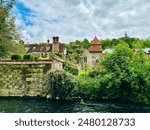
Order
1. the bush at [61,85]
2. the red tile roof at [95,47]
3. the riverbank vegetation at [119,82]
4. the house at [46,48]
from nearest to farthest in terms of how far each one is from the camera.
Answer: the riverbank vegetation at [119,82]
the bush at [61,85]
the house at [46,48]
the red tile roof at [95,47]

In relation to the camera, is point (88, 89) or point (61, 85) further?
point (88, 89)

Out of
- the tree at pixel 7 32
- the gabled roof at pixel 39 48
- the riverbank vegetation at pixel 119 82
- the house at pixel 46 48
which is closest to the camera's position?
the tree at pixel 7 32

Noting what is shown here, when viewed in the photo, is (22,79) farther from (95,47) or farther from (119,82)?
(95,47)

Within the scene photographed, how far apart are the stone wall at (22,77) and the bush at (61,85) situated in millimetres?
1707

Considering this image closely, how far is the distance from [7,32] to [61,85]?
→ 6.66 metres

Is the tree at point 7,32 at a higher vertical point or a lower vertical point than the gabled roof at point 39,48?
lower

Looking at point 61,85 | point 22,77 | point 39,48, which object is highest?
point 39,48

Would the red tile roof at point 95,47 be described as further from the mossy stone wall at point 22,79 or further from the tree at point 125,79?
the tree at point 125,79

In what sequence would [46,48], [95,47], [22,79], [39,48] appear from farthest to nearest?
[39,48] < [95,47] < [46,48] < [22,79]

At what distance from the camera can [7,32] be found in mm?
24969

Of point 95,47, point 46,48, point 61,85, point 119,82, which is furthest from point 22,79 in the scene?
point 95,47

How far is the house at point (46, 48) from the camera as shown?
57.6 m

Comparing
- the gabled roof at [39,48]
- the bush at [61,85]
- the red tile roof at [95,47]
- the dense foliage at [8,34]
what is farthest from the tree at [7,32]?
the red tile roof at [95,47]

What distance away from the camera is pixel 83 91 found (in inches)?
1172
